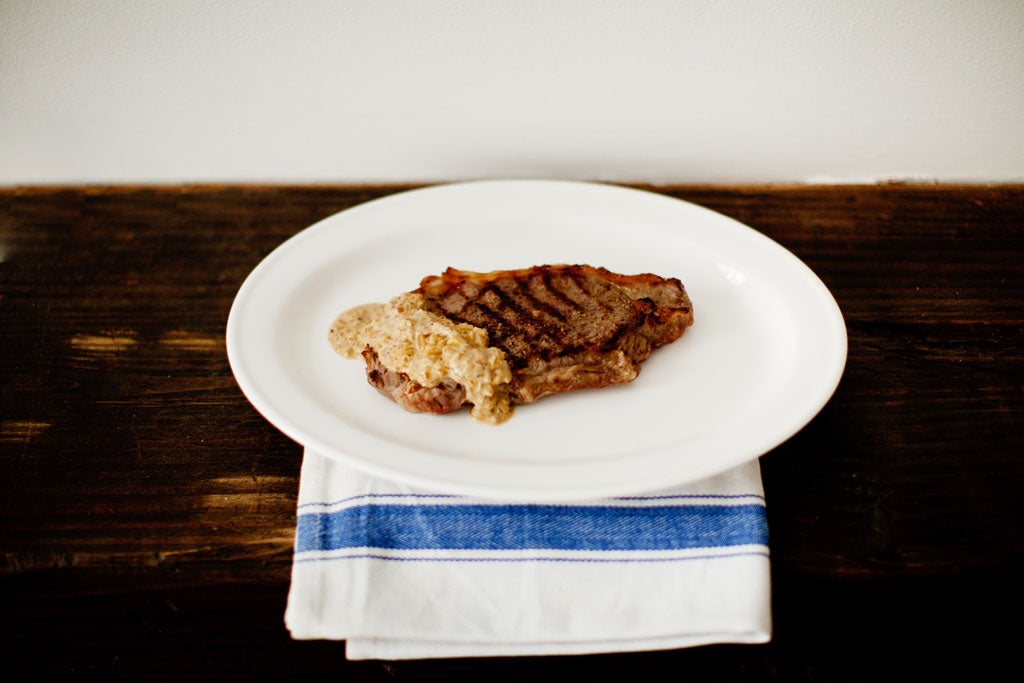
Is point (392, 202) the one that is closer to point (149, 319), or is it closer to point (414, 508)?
point (149, 319)

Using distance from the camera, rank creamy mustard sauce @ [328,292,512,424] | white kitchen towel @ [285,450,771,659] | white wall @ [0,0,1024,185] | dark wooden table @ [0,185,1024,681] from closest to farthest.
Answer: white kitchen towel @ [285,450,771,659]
dark wooden table @ [0,185,1024,681]
creamy mustard sauce @ [328,292,512,424]
white wall @ [0,0,1024,185]

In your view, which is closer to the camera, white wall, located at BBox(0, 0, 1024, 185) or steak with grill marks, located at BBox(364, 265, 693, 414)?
steak with grill marks, located at BBox(364, 265, 693, 414)

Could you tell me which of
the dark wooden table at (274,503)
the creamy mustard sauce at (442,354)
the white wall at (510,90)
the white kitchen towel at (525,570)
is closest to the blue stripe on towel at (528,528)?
the white kitchen towel at (525,570)

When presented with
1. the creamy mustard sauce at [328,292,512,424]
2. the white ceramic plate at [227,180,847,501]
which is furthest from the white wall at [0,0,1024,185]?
the creamy mustard sauce at [328,292,512,424]

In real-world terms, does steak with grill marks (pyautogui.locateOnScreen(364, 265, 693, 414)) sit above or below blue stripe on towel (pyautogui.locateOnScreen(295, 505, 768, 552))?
above

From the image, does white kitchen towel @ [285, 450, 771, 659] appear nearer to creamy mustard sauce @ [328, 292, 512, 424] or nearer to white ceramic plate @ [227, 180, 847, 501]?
white ceramic plate @ [227, 180, 847, 501]

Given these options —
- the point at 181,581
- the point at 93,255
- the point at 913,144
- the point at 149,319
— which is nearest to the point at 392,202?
the point at 149,319
